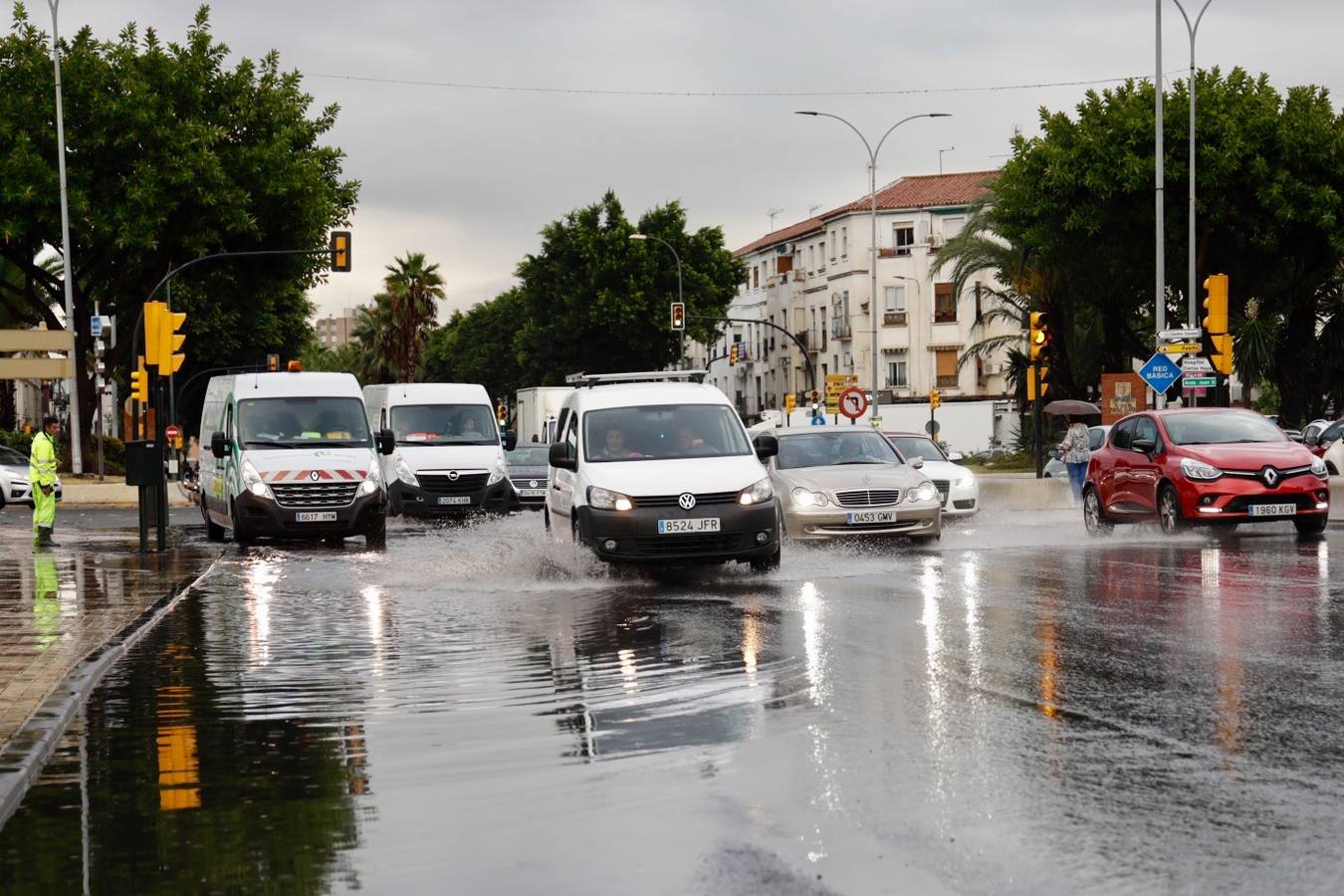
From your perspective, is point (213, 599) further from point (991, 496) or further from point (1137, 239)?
point (1137, 239)

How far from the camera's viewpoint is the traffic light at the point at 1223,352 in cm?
3466

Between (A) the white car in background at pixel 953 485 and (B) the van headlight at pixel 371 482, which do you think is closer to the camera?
(B) the van headlight at pixel 371 482

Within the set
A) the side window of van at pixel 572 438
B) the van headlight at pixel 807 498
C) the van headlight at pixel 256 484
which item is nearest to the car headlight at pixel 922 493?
the van headlight at pixel 807 498

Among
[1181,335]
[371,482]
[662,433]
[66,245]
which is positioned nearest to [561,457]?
A: [662,433]

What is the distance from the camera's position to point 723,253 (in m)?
89.1

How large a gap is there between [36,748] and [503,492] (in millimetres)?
24709

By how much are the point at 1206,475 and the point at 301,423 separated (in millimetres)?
11823

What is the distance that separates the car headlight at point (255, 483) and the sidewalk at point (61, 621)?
3.40ft

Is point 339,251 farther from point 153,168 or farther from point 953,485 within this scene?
point 953,485

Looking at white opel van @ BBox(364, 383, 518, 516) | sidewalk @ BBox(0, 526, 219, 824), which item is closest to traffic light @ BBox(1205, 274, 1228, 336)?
white opel van @ BBox(364, 383, 518, 516)

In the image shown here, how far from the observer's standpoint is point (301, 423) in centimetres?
2578

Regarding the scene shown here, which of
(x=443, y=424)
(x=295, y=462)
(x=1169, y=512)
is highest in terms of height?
(x=443, y=424)

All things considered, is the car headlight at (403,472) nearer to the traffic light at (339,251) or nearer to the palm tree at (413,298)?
the traffic light at (339,251)

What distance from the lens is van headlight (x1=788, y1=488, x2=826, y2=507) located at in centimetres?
2106
